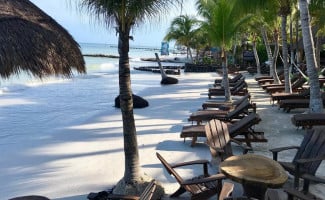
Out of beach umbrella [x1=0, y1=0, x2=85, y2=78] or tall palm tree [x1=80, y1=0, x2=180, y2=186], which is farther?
tall palm tree [x1=80, y1=0, x2=180, y2=186]

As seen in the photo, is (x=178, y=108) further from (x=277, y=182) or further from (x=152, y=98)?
(x=277, y=182)

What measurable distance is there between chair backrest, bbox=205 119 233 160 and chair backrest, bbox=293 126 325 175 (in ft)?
3.66

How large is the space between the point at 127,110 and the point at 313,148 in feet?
8.93

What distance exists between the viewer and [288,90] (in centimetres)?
1441

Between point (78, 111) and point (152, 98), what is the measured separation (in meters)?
3.89

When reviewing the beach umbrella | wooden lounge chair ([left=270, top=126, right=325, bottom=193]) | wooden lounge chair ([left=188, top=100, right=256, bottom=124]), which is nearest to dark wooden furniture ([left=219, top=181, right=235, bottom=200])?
wooden lounge chair ([left=270, top=126, right=325, bottom=193])

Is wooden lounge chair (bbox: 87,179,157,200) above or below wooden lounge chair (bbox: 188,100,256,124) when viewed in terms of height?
below

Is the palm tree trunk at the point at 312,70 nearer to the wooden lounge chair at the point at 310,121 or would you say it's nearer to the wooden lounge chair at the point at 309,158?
the wooden lounge chair at the point at 310,121

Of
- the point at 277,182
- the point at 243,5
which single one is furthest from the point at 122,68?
the point at 243,5

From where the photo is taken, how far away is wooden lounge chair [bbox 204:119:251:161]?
619 centimetres

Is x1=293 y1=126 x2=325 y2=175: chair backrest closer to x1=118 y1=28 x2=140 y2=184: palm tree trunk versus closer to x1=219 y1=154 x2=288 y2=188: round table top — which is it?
x1=219 y1=154 x2=288 y2=188: round table top

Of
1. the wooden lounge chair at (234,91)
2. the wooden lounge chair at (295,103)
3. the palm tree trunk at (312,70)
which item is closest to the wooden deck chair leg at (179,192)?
the palm tree trunk at (312,70)

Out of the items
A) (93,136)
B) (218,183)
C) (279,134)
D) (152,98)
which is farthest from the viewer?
(152,98)

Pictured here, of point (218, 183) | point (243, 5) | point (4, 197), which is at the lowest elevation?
point (4, 197)
